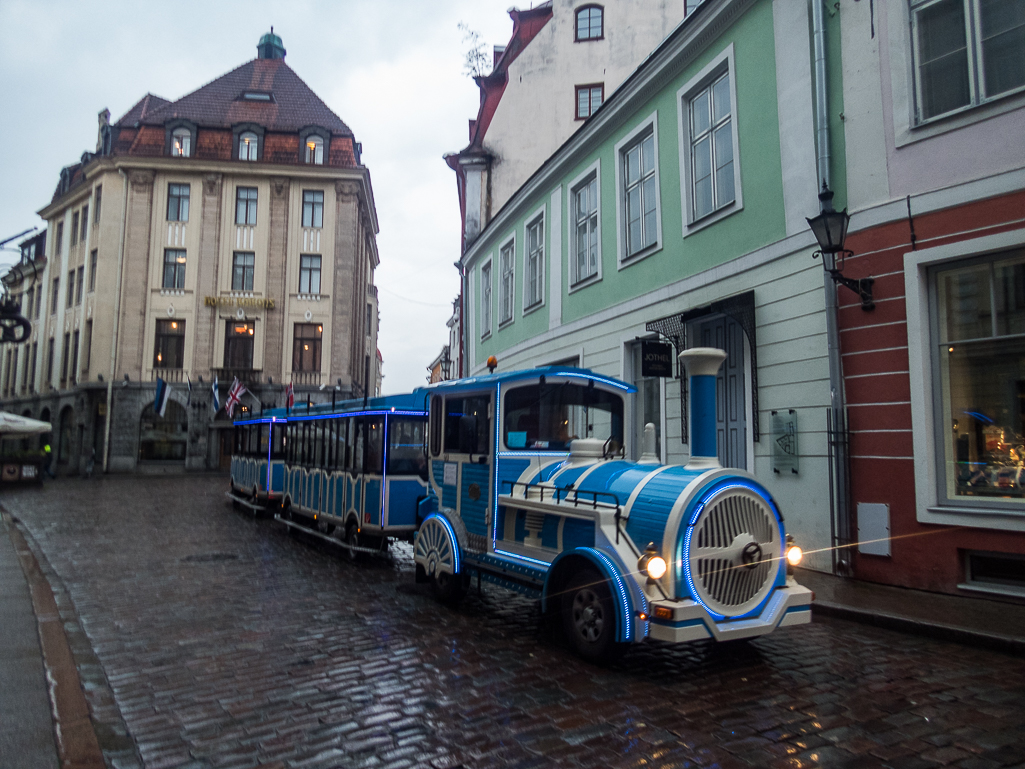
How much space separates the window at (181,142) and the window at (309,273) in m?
7.67

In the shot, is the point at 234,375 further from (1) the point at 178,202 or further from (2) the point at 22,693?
(2) the point at 22,693

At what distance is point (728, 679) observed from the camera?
16.4ft

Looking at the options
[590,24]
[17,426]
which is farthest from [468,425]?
[17,426]

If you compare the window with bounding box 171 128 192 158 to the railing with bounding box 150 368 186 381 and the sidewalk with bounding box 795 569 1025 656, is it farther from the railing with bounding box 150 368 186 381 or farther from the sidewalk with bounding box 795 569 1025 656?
the sidewalk with bounding box 795 569 1025 656

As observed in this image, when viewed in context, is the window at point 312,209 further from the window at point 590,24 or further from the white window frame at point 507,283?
the white window frame at point 507,283

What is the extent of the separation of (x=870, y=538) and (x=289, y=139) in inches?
1349

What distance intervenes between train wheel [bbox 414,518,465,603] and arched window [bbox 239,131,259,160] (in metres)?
32.2

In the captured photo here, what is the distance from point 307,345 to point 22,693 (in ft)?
103

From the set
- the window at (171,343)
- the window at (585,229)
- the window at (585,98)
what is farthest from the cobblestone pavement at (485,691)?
the window at (171,343)

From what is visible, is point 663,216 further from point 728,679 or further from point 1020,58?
point 728,679

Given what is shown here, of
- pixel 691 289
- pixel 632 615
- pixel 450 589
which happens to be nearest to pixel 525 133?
pixel 691 289

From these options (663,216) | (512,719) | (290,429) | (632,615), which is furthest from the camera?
(290,429)

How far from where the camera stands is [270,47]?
4156cm

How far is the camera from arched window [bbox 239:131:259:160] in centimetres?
3500
